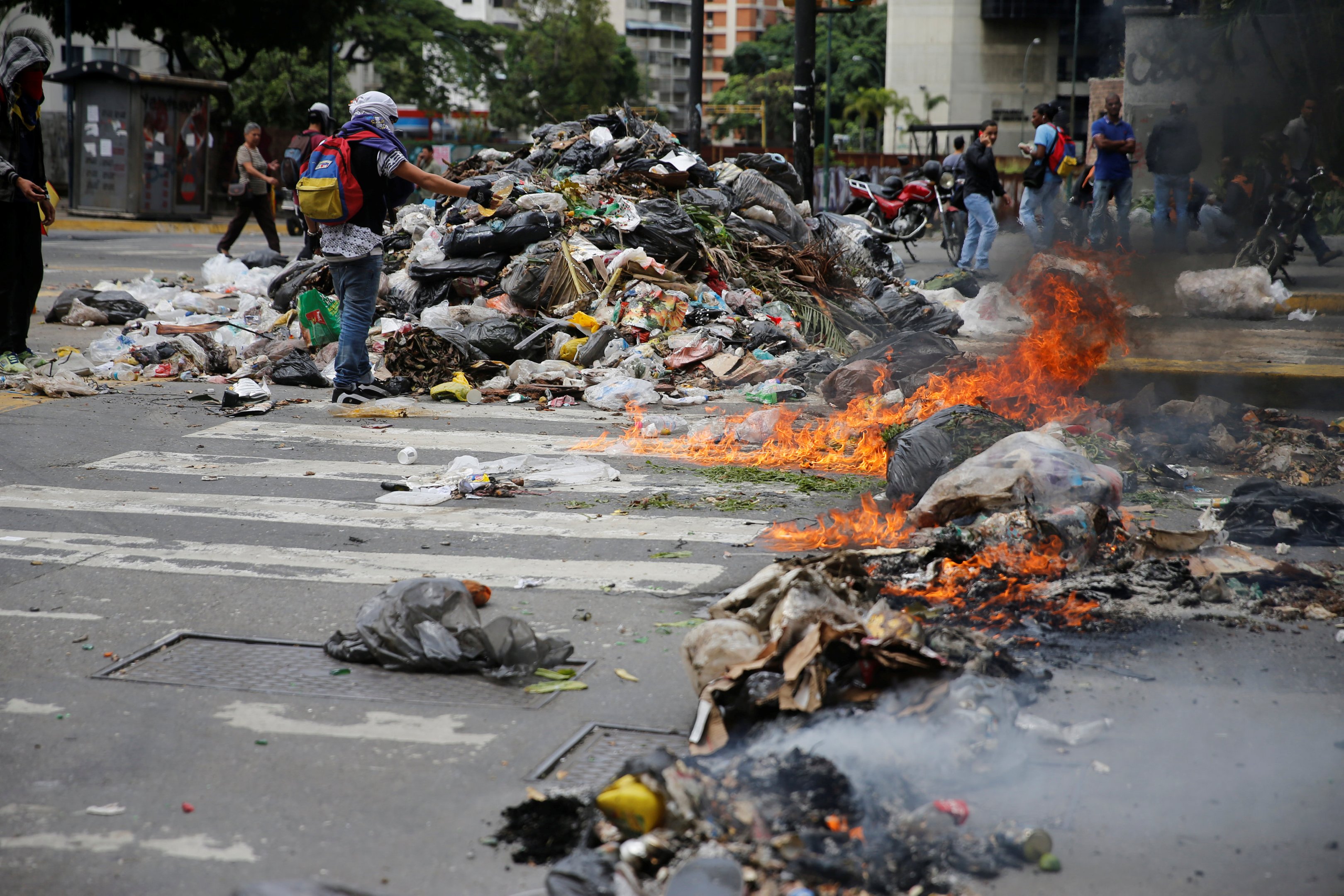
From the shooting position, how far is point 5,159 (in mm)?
7953

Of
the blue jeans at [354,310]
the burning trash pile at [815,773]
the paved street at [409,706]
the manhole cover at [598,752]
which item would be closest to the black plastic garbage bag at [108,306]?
the blue jeans at [354,310]

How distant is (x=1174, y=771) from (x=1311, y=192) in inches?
379

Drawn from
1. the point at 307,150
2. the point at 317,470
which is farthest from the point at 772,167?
the point at 317,470

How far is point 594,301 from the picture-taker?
959cm

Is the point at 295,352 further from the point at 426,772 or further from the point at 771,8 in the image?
the point at 771,8

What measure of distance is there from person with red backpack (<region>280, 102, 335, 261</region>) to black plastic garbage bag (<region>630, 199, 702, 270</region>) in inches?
151

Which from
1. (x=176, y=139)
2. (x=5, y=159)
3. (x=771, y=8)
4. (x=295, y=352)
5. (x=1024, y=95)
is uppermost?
(x=771, y=8)

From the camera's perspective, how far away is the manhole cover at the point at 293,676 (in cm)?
331

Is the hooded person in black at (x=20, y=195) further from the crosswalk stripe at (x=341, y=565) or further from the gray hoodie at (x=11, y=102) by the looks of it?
the crosswalk stripe at (x=341, y=565)

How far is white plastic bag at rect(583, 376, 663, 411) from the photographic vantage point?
7.79 metres

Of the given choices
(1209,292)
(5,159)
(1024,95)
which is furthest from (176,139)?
(1024,95)

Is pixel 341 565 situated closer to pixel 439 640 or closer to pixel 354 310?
pixel 439 640

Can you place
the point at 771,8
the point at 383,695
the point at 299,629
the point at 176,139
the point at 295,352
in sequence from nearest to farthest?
the point at 383,695 < the point at 299,629 < the point at 295,352 < the point at 176,139 < the point at 771,8

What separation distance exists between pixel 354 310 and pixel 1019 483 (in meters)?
4.79
